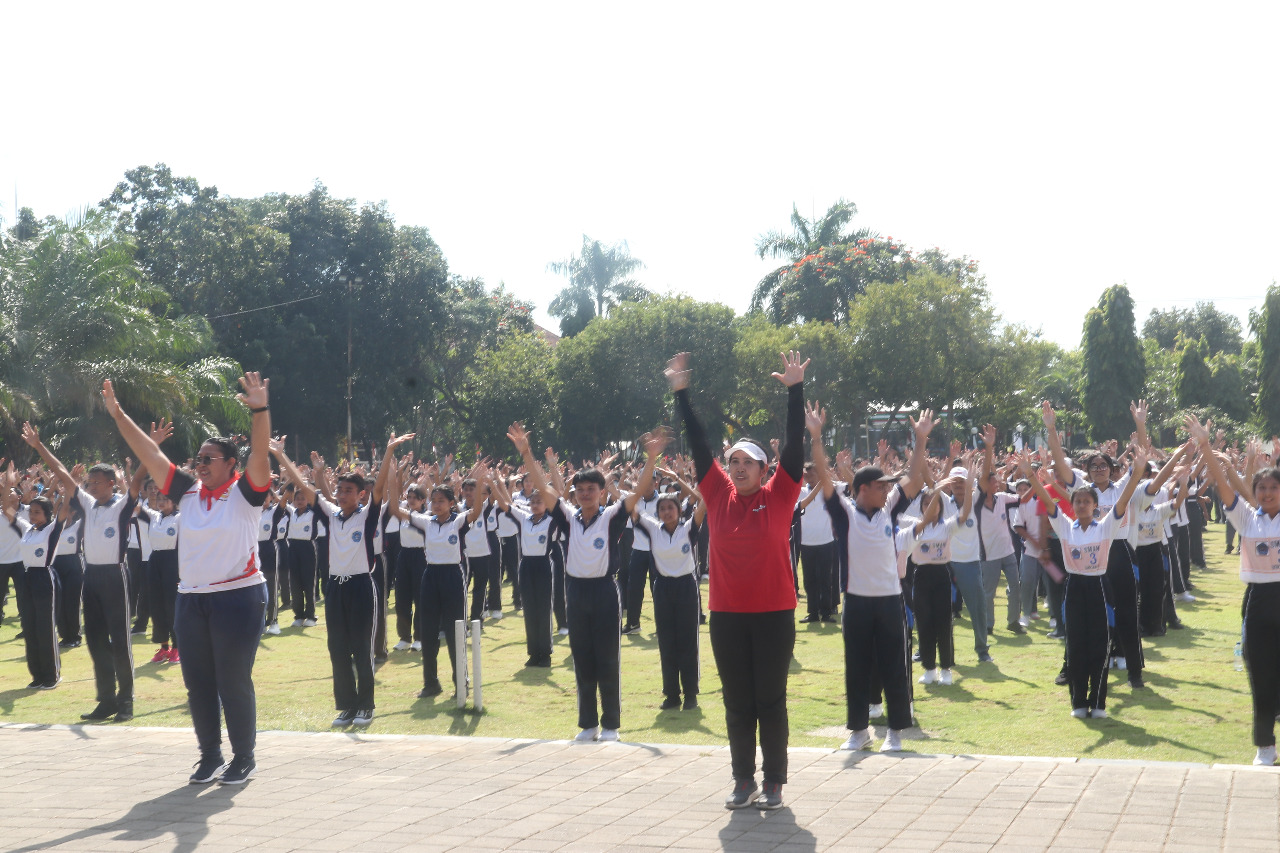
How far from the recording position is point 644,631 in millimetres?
15461

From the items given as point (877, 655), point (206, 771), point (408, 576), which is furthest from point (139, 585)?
point (877, 655)

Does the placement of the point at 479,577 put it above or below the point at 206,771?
above

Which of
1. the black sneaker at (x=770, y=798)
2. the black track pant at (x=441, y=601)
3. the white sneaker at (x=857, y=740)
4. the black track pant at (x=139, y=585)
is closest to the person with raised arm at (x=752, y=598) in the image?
the black sneaker at (x=770, y=798)

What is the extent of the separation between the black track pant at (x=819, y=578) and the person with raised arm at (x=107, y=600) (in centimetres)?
839

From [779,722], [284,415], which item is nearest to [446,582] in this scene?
[779,722]

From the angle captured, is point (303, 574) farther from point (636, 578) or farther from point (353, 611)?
point (353, 611)

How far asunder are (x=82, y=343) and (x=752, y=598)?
24491 mm

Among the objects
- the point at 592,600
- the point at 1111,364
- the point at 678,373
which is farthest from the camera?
the point at 1111,364

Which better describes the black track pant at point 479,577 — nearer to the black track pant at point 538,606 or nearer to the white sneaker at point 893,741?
the black track pant at point 538,606

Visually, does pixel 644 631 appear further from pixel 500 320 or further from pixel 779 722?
pixel 500 320

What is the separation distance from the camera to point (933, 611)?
1047 centimetres

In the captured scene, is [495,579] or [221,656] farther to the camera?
[495,579]

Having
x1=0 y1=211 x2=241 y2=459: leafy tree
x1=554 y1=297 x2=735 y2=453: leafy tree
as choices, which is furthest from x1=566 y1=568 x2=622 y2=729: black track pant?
x1=554 y1=297 x2=735 y2=453: leafy tree

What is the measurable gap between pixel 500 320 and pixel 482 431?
6.67 metres
